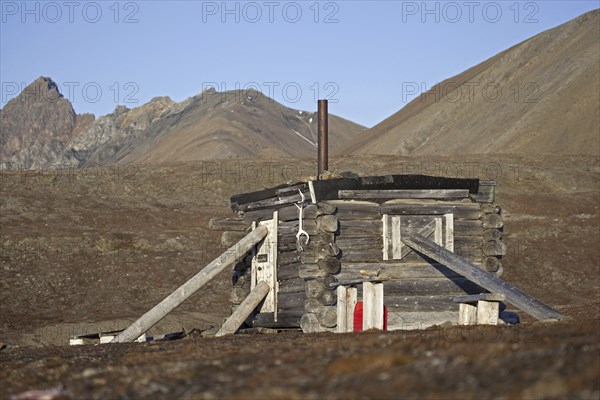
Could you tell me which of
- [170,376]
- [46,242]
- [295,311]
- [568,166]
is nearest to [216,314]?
[46,242]

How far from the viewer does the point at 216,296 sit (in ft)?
105

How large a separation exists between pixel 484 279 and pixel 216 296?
62.8 feet

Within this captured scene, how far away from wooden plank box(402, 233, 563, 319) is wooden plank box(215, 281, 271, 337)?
3036mm

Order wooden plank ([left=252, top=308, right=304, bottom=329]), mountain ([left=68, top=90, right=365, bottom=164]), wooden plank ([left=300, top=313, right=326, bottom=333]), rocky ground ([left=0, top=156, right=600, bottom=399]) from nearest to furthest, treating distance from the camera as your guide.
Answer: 1. rocky ground ([left=0, top=156, right=600, bottom=399])
2. wooden plank ([left=300, top=313, right=326, bottom=333])
3. wooden plank ([left=252, top=308, right=304, bottom=329])
4. mountain ([left=68, top=90, right=365, bottom=164])

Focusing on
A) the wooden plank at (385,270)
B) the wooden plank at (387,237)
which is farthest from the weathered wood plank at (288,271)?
the wooden plank at (387,237)

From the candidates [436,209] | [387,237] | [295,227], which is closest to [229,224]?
[295,227]

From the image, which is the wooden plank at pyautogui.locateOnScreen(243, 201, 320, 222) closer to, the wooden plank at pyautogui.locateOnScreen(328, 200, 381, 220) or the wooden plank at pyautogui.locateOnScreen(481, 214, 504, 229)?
the wooden plank at pyautogui.locateOnScreen(328, 200, 381, 220)

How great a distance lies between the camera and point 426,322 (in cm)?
1711

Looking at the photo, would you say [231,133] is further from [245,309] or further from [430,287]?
[430,287]

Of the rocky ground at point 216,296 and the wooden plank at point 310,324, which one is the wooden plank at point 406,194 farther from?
the rocky ground at point 216,296

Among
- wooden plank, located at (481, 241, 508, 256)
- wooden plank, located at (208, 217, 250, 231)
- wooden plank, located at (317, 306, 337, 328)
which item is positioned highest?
wooden plank, located at (208, 217, 250, 231)

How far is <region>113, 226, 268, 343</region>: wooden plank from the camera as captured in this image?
15258 millimetres

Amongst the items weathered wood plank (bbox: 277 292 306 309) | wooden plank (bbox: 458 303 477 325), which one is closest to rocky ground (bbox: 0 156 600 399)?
wooden plank (bbox: 458 303 477 325)

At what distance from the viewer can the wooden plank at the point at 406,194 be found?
1702 cm
